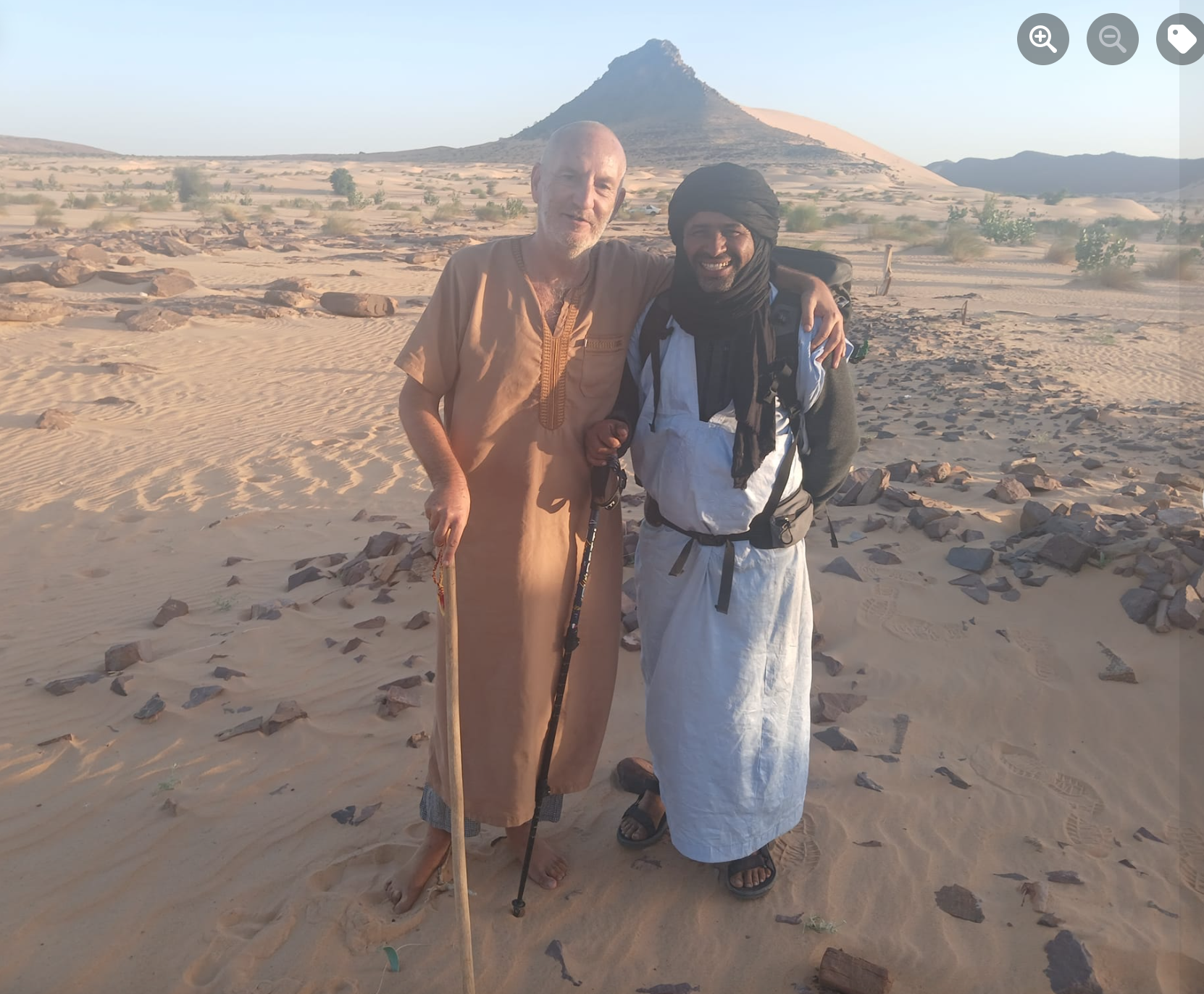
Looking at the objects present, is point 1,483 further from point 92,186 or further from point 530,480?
point 92,186

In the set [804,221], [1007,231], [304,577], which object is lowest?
[304,577]

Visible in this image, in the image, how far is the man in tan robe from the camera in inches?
87.6

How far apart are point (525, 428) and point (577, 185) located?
618 mm

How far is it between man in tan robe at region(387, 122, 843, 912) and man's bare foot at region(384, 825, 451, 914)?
239 mm

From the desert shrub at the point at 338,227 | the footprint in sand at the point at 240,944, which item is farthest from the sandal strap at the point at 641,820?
the desert shrub at the point at 338,227

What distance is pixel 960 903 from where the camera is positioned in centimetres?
252

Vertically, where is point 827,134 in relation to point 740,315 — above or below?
above

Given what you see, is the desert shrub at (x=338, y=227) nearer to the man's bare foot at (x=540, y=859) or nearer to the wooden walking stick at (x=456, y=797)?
the man's bare foot at (x=540, y=859)

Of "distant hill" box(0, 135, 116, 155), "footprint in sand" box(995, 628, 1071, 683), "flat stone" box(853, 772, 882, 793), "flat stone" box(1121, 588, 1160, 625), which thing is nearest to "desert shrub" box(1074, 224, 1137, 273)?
"flat stone" box(1121, 588, 1160, 625)

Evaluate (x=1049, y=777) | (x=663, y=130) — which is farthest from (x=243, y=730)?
(x=663, y=130)

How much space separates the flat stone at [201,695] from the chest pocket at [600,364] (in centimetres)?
258

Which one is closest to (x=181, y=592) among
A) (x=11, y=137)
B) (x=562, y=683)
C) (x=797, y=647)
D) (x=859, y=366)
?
(x=562, y=683)

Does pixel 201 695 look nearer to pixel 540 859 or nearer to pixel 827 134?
pixel 540 859

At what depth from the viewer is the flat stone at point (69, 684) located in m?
4.03
